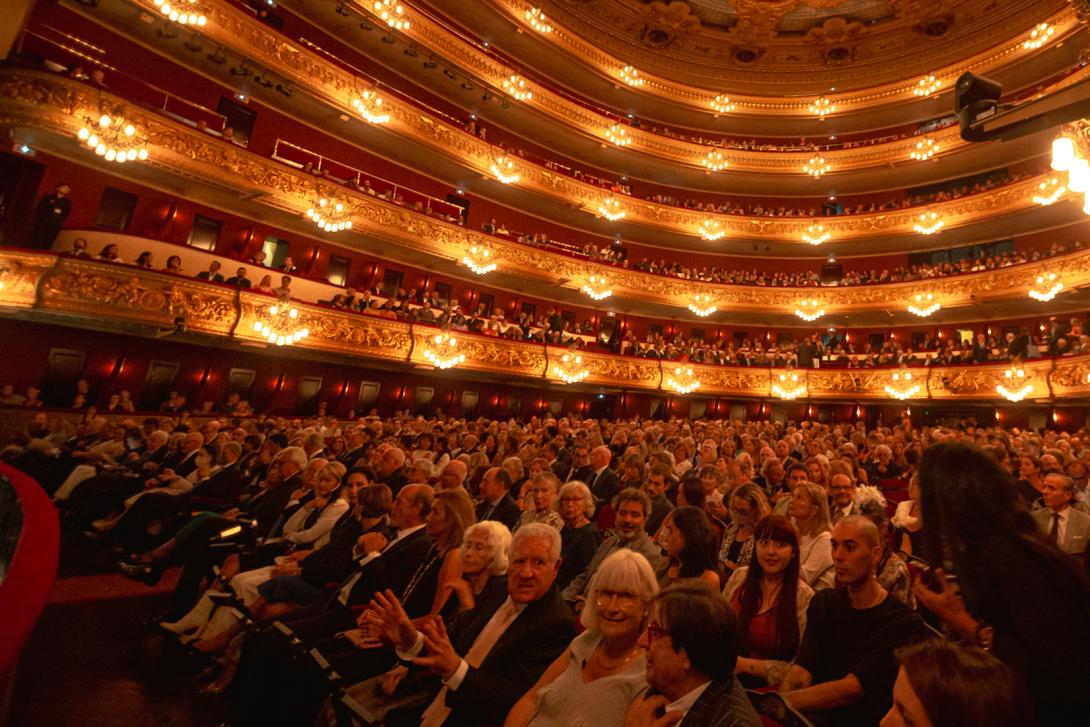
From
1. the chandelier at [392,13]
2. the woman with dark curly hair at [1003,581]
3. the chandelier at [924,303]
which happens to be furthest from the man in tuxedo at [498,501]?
the chandelier at [924,303]

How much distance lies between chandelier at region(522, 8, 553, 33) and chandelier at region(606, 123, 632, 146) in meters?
3.83

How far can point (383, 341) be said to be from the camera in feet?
41.9

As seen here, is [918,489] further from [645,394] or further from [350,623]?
[645,394]

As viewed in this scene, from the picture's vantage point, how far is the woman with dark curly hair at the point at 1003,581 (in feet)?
4.11

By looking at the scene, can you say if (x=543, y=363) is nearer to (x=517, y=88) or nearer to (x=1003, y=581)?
(x=517, y=88)

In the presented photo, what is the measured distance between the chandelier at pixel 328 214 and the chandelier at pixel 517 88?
292 inches

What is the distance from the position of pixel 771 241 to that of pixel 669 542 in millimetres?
20608

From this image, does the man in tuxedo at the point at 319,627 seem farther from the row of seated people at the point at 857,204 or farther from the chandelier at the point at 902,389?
the row of seated people at the point at 857,204

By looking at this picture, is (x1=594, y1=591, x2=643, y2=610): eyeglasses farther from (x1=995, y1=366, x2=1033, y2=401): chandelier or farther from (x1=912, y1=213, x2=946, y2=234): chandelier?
(x1=912, y1=213, x2=946, y2=234): chandelier

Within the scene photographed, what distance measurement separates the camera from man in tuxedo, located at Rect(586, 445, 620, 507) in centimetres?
570

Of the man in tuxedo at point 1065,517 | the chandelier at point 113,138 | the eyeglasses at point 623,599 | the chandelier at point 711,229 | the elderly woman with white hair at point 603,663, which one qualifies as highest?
the chandelier at point 711,229

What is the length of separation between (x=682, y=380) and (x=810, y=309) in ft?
18.5

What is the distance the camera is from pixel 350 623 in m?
3.04

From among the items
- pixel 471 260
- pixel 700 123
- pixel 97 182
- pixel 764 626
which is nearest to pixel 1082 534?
pixel 764 626
